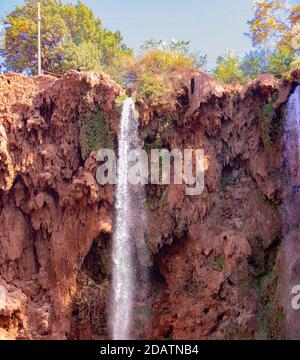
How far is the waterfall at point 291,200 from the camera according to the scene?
40.4ft

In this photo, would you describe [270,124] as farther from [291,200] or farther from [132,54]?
[132,54]

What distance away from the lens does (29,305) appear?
14055 millimetres

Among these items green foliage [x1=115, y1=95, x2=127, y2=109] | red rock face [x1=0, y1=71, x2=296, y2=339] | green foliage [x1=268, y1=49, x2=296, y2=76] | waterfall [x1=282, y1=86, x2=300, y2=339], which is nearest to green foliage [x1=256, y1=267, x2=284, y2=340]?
red rock face [x1=0, y1=71, x2=296, y2=339]

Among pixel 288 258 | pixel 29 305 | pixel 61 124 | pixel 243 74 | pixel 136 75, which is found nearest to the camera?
pixel 288 258

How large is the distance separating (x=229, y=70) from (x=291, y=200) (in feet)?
21.6

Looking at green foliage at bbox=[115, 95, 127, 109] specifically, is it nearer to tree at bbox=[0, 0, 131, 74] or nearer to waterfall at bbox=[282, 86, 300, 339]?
waterfall at bbox=[282, 86, 300, 339]

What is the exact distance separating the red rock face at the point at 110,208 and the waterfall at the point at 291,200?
261mm

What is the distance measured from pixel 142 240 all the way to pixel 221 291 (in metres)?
2.89

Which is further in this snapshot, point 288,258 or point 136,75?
point 136,75

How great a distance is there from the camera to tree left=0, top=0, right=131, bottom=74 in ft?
73.1

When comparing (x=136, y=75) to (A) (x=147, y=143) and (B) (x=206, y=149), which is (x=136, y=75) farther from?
(B) (x=206, y=149)

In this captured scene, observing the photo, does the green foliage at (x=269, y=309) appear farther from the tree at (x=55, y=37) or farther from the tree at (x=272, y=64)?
the tree at (x=55, y=37)

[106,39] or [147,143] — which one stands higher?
[106,39]

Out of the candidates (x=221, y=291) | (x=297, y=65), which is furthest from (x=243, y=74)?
(x=221, y=291)
